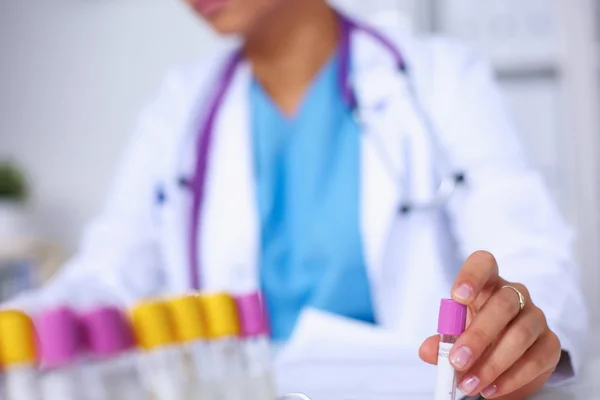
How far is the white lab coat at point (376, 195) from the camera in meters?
0.67

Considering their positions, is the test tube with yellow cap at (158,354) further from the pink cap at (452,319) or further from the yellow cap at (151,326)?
the pink cap at (452,319)

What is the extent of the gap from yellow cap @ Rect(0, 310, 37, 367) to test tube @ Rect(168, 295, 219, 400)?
8 cm

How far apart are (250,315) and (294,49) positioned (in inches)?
19.8

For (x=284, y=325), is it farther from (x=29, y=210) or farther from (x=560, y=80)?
(x=29, y=210)

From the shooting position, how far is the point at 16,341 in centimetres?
34

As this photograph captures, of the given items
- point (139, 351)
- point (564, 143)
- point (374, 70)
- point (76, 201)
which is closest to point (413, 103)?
point (374, 70)

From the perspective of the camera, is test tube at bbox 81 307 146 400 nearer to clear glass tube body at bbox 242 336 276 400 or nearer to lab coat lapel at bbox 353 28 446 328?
clear glass tube body at bbox 242 336 276 400

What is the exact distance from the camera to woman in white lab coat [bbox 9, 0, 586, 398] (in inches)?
28.3

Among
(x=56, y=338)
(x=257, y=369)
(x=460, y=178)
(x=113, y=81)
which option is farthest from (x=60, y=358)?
(x=113, y=81)

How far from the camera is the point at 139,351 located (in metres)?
0.39

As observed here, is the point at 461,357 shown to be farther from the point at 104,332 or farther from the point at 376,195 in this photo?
the point at 376,195

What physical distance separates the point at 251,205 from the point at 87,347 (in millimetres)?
441

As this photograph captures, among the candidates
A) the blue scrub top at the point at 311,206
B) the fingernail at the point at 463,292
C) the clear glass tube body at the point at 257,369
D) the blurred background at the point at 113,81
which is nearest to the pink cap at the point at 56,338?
the clear glass tube body at the point at 257,369

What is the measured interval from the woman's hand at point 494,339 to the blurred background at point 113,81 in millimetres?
1064
